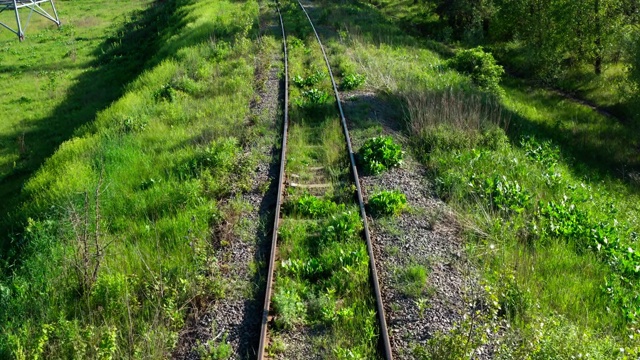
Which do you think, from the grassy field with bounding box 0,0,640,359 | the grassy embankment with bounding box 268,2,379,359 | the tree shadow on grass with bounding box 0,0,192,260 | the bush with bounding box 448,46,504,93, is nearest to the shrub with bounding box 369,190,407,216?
the grassy embankment with bounding box 268,2,379,359

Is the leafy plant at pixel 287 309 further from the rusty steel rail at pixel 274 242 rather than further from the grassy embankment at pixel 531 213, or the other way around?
the grassy embankment at pixel 531 213

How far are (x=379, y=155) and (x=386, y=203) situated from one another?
1944 mm

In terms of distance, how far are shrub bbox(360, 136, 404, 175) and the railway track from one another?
30 centimetres

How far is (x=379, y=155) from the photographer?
10125 millimetres

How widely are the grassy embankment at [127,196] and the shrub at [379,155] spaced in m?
2.25

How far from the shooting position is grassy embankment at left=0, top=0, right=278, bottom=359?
20.4 ft

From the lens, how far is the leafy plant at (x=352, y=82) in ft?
48.9

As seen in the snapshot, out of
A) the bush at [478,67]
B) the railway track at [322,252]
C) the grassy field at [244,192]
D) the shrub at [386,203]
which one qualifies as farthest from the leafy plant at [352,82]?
the shrub at [386,203]

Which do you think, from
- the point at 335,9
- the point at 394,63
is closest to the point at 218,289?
the point at 394,63

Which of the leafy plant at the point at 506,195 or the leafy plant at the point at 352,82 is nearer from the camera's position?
the leafy plant at the point at 506,195

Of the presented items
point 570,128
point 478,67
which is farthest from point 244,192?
point 570,128

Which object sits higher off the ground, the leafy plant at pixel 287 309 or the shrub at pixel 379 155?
the shrub at pixel 379 155

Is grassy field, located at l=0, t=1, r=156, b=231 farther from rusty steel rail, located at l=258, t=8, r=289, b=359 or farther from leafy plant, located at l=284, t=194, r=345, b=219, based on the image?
leafy plant, located at l=284, t=194, r=345, b=219

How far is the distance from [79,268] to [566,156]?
12087 mm
